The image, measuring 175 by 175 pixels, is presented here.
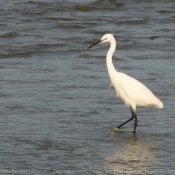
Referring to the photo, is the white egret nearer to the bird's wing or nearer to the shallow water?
the bird's wing

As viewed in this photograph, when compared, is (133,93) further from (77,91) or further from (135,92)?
(77,91)

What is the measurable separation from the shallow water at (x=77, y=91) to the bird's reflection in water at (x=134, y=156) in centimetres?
1

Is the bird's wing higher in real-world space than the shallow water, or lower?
higher

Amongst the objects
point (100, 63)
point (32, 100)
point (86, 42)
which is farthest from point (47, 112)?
point (86, 42)

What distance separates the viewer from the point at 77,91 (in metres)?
10.4

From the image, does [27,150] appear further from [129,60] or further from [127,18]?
[127,18]


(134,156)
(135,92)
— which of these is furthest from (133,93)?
(134,156)

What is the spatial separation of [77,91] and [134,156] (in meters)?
2.97

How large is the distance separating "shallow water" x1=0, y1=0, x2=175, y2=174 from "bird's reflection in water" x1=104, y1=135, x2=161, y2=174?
0.03 feet

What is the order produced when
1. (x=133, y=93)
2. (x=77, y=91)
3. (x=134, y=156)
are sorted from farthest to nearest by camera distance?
(x=77, y=91) → (x=133, y=93) → (x=134, y=156)

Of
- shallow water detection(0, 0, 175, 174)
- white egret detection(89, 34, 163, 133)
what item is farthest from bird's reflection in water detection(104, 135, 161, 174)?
white egret detection(89, 34, 163, 133)

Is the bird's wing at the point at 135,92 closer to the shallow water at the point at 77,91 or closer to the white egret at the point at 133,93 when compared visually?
the white egret at the point at 133,93

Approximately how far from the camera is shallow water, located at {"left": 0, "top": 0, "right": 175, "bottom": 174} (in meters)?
7.43

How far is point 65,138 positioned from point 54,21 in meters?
9.04
